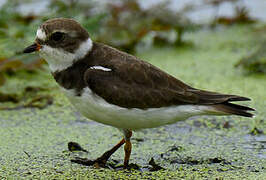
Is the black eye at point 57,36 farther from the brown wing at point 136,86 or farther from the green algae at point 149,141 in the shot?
the green algae at point 149,141

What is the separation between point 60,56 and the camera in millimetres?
3990

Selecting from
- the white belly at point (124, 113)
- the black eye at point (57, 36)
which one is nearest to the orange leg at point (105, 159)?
the white belly at point (124, 113)

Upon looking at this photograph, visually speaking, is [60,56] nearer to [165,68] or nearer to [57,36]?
[57,36]

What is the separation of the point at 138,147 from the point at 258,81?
2.32 metres

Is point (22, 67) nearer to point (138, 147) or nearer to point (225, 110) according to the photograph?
point (138, 147)

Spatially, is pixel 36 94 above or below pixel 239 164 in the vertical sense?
above

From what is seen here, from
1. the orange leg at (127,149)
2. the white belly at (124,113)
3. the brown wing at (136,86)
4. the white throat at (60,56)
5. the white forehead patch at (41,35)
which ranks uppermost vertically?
the white forehead patch at (41,35)

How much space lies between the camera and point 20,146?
4.54 m

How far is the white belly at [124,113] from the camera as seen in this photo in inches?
150

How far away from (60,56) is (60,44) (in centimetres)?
10

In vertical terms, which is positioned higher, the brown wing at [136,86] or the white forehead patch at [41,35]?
the white forehead patch at [41,35]

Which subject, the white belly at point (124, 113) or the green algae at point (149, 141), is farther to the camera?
the green algae at point (149, 141)

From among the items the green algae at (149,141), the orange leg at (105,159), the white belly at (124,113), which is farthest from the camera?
the orange leg at (105,159)

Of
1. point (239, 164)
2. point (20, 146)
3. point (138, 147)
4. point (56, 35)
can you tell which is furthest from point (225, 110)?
point (20, 146)
